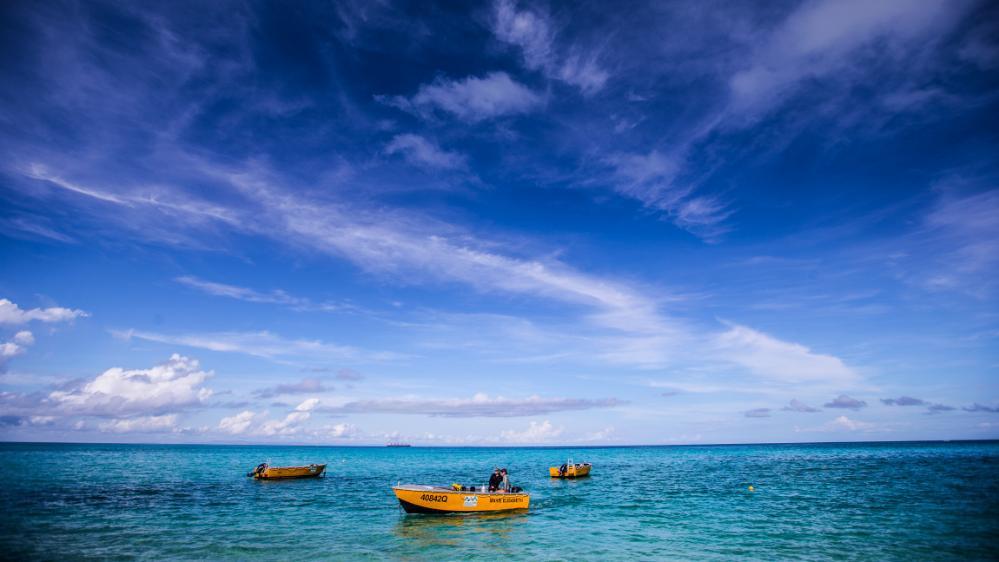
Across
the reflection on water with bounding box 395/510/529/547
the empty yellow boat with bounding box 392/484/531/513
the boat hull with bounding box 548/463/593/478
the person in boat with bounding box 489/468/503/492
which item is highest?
the person in boat with bounding box 489/468/503/492

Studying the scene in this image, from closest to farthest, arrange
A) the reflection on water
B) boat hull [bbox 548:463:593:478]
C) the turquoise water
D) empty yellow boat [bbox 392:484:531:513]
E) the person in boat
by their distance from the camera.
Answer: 1. the turquoise water
2. the reflection on water
3. empty yellow boat [bbox 392:484:531:513]
4. the person in boat
5. boat hull [bbox 548:463:593:478]

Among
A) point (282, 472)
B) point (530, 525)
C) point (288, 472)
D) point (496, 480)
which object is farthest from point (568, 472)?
point (282, 472)

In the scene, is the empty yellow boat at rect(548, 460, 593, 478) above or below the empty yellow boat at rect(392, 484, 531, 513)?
below

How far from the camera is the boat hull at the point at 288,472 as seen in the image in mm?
52531

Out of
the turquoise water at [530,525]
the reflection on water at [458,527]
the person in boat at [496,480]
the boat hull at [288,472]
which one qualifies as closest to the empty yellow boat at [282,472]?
the boat hull at [288,472]

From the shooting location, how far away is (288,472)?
176 feet

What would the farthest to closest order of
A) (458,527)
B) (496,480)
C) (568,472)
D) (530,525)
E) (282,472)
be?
(568,472)
(282,472)
(496,480)
(530,525)
(458,527)

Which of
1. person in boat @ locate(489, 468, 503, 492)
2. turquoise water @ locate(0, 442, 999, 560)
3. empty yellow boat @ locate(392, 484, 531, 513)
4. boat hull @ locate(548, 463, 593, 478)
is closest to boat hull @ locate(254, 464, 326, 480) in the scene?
turquoise water @ locate(0, 442, 999, 560)

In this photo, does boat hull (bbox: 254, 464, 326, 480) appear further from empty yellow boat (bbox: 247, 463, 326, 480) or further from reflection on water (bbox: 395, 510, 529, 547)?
reflection on water (bbox: 395, 510, 529, 547)

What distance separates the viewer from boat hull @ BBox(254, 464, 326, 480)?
52.5m

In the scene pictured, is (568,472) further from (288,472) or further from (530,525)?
(530,525)

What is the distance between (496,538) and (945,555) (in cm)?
1817

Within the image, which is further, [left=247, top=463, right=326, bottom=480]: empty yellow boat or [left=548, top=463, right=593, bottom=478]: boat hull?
[left=548, top=463, right=593, bottom=478]: boat hull

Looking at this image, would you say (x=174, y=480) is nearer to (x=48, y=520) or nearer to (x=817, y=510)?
(x=48, y=520)
